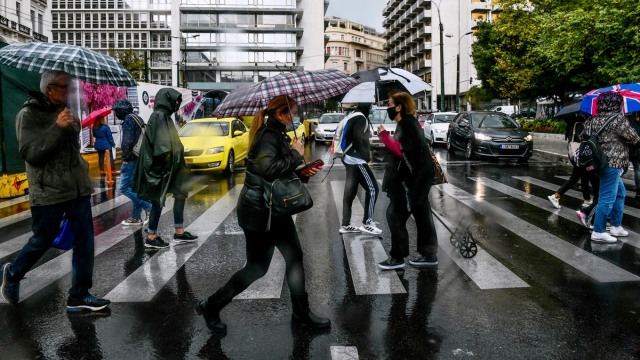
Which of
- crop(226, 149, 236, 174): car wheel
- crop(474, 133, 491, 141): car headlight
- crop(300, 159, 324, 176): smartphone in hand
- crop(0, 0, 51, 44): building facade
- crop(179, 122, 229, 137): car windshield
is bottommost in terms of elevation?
crop(226, 149, 236, 174): car wheel

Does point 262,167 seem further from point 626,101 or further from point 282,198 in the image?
point 626,101

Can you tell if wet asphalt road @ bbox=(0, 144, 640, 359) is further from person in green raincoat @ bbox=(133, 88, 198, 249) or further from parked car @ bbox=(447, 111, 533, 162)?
parked car @ bbox=(447, 111, 533, 162)

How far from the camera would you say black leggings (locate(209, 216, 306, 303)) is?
4023 millimetres

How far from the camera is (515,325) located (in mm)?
4160

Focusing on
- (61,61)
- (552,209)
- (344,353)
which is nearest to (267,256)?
(344,353)

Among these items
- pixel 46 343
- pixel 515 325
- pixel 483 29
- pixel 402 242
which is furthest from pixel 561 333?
pixel 483 29

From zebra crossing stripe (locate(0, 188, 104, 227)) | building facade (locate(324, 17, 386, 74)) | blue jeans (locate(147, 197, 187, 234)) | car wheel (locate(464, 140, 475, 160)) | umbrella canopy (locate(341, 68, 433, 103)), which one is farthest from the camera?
building facade (locate(324, 17, 386, 74))

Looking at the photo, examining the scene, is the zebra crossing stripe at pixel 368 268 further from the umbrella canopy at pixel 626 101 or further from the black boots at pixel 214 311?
the umbrella canopy at pixel 626 101

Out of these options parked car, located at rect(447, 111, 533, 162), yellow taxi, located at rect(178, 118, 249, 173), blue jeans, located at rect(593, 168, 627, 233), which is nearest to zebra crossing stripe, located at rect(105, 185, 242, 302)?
blue jeans, located at rect(593, 168, 627, 233)

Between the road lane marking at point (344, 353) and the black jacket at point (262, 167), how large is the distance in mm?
946

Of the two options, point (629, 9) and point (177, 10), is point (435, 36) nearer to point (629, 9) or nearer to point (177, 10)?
point (177, 10)

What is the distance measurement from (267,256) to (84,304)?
1.64 m

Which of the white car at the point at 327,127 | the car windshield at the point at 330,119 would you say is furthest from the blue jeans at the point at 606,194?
the car windshield at the point at 330,119

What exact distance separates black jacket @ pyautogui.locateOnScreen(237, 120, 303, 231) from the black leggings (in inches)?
6.0
